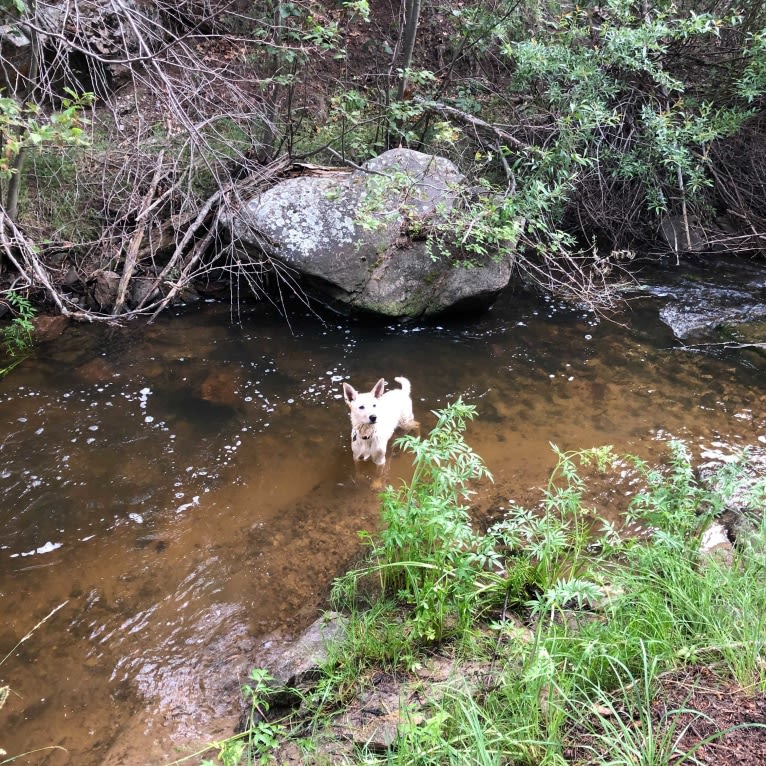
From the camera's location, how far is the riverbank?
216cm

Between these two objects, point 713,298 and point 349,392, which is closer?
point 349,392

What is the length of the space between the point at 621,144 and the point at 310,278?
14.6ft

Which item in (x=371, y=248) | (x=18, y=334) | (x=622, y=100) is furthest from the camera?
(x=622, y=100)

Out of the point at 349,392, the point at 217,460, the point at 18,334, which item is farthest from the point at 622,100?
the point at 18,334

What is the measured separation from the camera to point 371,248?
664cm

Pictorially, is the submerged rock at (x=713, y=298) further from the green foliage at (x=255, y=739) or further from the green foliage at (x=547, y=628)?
the green foliage at (x=255, y=739)

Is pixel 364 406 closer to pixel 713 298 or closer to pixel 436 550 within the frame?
pixel 436 550

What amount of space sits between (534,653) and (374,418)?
243 centimetres

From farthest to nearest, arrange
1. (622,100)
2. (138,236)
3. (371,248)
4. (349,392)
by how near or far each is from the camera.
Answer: (622,100) → (371,248) → (138,236) → (349,392)

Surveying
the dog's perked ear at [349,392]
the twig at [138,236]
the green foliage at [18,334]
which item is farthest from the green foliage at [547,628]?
the green foliage at [18,334]

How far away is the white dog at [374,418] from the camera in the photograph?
15.2 ft

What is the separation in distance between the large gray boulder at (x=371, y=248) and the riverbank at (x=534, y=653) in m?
3.45

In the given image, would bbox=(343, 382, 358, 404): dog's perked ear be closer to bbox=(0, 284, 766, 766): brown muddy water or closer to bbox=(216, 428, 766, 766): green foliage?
bbox=(0, 284, 766, 766): brown muddy water

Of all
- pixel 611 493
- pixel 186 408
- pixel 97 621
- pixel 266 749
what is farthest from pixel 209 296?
pixel 266 749
